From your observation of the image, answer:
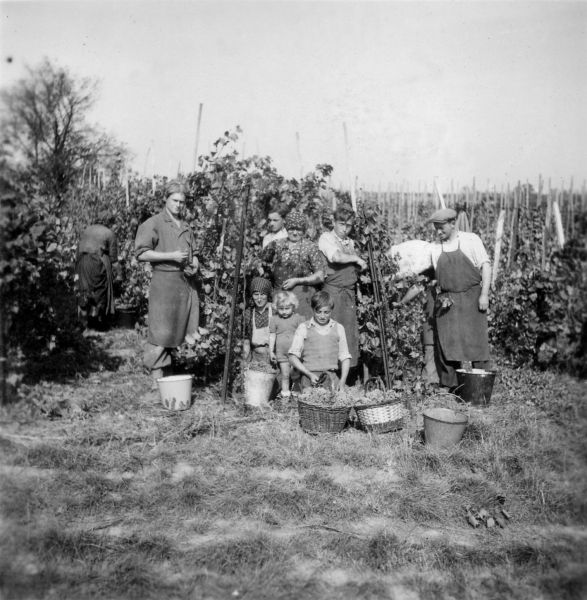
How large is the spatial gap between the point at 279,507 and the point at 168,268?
3.05 meters

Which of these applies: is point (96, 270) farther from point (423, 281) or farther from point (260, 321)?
point (423, 281)

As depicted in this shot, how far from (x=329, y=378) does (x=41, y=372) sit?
291cm

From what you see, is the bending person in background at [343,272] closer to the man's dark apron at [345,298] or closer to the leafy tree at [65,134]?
the man's dark apron at [345,298]

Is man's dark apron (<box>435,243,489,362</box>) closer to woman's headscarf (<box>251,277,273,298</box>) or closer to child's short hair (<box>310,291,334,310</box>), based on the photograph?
child's short hair (<box>310,291,334,310</box>)

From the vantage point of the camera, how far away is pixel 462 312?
19.9 feet

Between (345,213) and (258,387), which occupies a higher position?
(345,213)

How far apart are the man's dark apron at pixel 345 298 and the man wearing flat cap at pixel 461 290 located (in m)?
0.99

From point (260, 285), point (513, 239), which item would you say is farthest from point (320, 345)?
point (513, 239)

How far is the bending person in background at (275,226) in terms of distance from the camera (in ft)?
21.0

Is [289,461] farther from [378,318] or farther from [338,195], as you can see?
[338,195]

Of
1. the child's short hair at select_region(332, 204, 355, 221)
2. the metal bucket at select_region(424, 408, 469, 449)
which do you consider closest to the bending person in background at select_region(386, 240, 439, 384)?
the child's short hair at select_region(332, 204, 355, 221)

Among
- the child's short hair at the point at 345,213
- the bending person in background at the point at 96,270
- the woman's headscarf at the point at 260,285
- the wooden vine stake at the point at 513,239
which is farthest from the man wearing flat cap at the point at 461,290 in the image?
the bending person in background at the point at 96,270

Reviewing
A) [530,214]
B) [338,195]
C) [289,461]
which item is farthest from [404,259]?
[530,214]

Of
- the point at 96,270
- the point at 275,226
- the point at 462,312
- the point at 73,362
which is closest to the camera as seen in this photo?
the point at 462,312
